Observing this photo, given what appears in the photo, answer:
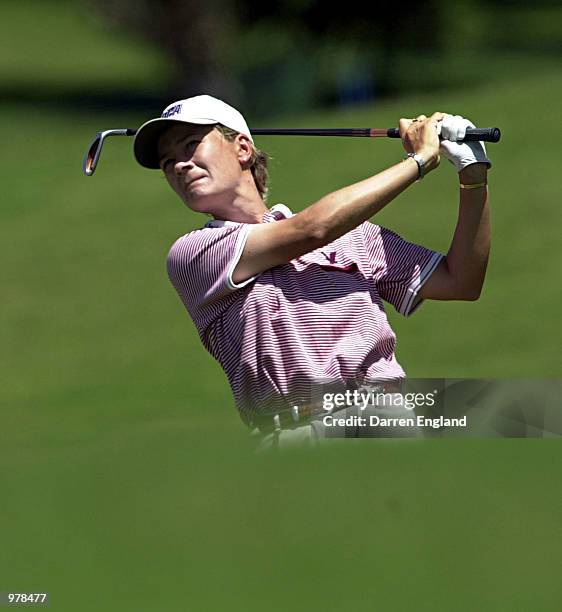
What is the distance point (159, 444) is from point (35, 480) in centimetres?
56

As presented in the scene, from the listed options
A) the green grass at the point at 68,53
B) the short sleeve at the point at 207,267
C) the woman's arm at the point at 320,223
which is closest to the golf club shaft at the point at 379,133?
the woman's arm at the point at 320,223

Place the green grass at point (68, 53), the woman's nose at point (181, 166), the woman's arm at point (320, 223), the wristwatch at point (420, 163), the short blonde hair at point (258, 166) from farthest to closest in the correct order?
the green grass at point (68, 53) < the short blonde hair at point (258, 166) < the woman's nose at point (181, 166) < the wristwatch at point (420, 163) < the woman's arm at point (320, 223)

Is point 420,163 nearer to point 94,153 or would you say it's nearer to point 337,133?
point 337,133

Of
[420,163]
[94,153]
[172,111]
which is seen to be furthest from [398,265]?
[94,153]

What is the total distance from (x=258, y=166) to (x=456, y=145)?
49 centimetres

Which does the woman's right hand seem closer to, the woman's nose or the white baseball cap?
the white baseball cap

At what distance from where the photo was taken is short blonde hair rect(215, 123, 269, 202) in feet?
11.0

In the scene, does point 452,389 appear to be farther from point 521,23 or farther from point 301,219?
point 521,23

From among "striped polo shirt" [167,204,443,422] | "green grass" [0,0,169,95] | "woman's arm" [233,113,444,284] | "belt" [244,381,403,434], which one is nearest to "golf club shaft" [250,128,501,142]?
"woman's arm" [233,113,444,284]

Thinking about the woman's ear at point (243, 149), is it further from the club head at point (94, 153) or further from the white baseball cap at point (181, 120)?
the club head at point (94, 153)

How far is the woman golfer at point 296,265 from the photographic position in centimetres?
306

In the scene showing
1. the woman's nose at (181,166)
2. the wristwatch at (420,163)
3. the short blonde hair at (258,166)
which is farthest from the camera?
the short blonde hair at (258,166)

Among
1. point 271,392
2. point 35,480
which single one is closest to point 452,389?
point 271,392

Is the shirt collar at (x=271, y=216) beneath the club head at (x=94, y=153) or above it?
beneath
